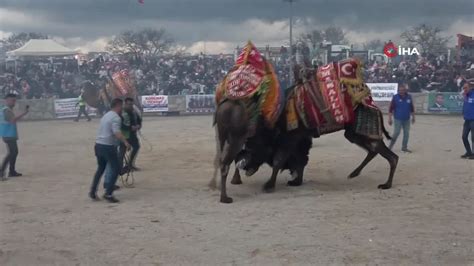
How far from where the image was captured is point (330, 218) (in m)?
7.85

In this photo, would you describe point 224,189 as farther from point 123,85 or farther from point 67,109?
point 67,109

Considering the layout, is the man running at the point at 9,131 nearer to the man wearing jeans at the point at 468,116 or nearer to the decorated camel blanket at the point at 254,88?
the decorated camel blanket at the point at 254,88

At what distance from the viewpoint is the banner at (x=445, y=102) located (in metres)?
24.6

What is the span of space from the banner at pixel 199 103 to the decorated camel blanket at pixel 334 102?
60.1 feet

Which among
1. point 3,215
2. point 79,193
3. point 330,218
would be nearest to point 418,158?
point 330,218

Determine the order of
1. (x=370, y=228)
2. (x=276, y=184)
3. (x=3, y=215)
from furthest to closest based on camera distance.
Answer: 1. (x=276, y=184)
2. (x=3, y=215)
3. (x=370, y=228)

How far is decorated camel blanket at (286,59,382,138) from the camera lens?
962 centimetres

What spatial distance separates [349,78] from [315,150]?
5319 mm

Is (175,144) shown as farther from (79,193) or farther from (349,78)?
(349,78)

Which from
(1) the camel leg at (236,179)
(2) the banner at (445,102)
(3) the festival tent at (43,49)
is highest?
(3) the festival tent at (43,49)

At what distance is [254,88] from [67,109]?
1908cm

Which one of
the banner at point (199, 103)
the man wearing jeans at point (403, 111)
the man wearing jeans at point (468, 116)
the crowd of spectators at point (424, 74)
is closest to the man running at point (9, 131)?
the man wearing jeans at point (403, 111)

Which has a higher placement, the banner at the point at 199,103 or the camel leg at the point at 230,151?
the camel leg at the point at 230,151

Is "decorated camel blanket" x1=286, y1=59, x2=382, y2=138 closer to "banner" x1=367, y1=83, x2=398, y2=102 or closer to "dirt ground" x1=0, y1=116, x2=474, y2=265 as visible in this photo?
"dirt ground" x1=0, y1=116, x2=474, y2=265
